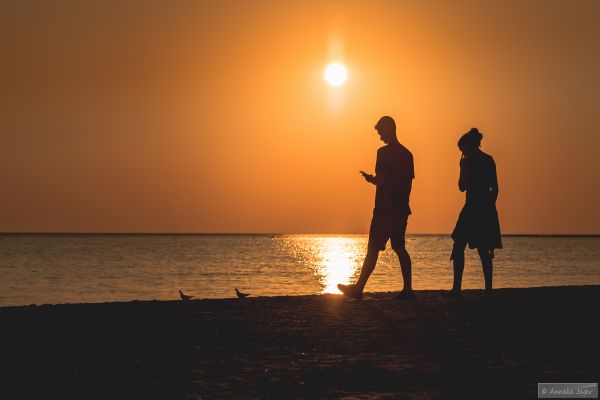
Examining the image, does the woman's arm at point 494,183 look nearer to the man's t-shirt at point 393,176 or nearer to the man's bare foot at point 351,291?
the man's t-shirt at point 393,176

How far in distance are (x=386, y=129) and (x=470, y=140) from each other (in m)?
1.26

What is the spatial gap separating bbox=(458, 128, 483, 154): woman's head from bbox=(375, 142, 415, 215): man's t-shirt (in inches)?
32.9

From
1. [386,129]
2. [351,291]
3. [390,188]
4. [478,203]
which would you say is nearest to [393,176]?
[390,188]

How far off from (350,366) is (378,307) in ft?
14.3

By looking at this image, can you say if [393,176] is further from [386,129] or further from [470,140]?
[470,140]

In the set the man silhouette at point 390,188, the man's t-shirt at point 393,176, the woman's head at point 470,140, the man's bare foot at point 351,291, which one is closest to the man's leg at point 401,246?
the man silhouette at point 390,188

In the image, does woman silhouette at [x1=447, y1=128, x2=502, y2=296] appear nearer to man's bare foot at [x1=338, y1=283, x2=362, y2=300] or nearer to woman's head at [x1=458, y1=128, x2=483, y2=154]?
woman's head at [x1=458, y1=128, x2=483, y2=154]

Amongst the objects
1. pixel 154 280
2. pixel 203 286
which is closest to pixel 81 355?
pixel 203 286

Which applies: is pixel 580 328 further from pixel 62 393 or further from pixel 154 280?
pixel 154 280

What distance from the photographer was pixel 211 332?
9398 mm

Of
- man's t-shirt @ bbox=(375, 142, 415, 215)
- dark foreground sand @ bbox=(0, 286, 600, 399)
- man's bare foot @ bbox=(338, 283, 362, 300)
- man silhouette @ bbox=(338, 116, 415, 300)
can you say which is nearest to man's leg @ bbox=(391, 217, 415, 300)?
man silhouette @ bbox=(338, 116, 415, 300)

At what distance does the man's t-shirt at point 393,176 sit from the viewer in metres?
12.5

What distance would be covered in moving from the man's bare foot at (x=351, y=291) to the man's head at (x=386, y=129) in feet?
7.34

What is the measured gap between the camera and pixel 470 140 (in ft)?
41.7
